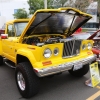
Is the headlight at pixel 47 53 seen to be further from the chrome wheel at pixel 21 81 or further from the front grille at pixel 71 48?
the chrome wheel at pixel 21 81

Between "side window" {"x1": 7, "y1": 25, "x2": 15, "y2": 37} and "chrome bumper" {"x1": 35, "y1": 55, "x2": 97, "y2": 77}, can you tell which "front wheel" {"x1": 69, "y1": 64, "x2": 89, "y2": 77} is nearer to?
"chrome bumper" {"x1": 35, "y1": 55, "x2": 97, "y2": 77}

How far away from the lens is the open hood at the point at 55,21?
3865 millimetres

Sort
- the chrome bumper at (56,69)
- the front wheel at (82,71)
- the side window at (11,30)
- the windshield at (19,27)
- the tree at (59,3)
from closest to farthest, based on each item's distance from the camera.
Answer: the chrome bumper at (56,69) < the front wheel at (82,71) < the windshield at (19,27) < the side window at (11,30) < the tree at (59,3)

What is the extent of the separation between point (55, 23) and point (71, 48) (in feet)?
3.02

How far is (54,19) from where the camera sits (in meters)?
4.36

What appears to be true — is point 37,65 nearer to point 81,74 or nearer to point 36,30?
point 36,30

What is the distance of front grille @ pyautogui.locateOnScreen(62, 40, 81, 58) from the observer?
4.09m

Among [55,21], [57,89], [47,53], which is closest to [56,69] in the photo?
[47,53]

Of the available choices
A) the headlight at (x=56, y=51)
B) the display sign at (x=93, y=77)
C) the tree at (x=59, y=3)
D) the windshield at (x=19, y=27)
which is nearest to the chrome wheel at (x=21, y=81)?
the headlight at (x=56, y=51)

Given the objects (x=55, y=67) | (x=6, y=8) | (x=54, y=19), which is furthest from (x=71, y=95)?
(x=6, y=8)

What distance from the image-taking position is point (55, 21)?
14.9 feet

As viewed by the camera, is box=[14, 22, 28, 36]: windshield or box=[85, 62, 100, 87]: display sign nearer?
box=[85, 62, 100, 87]: display sign

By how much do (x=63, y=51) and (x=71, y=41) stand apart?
0.34 m

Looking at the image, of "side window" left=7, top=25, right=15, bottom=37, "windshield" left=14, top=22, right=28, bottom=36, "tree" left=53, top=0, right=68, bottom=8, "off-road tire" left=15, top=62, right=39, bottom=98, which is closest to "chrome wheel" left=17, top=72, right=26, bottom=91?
"off-road tire" left=15, top=62, right=39, bottom=98
